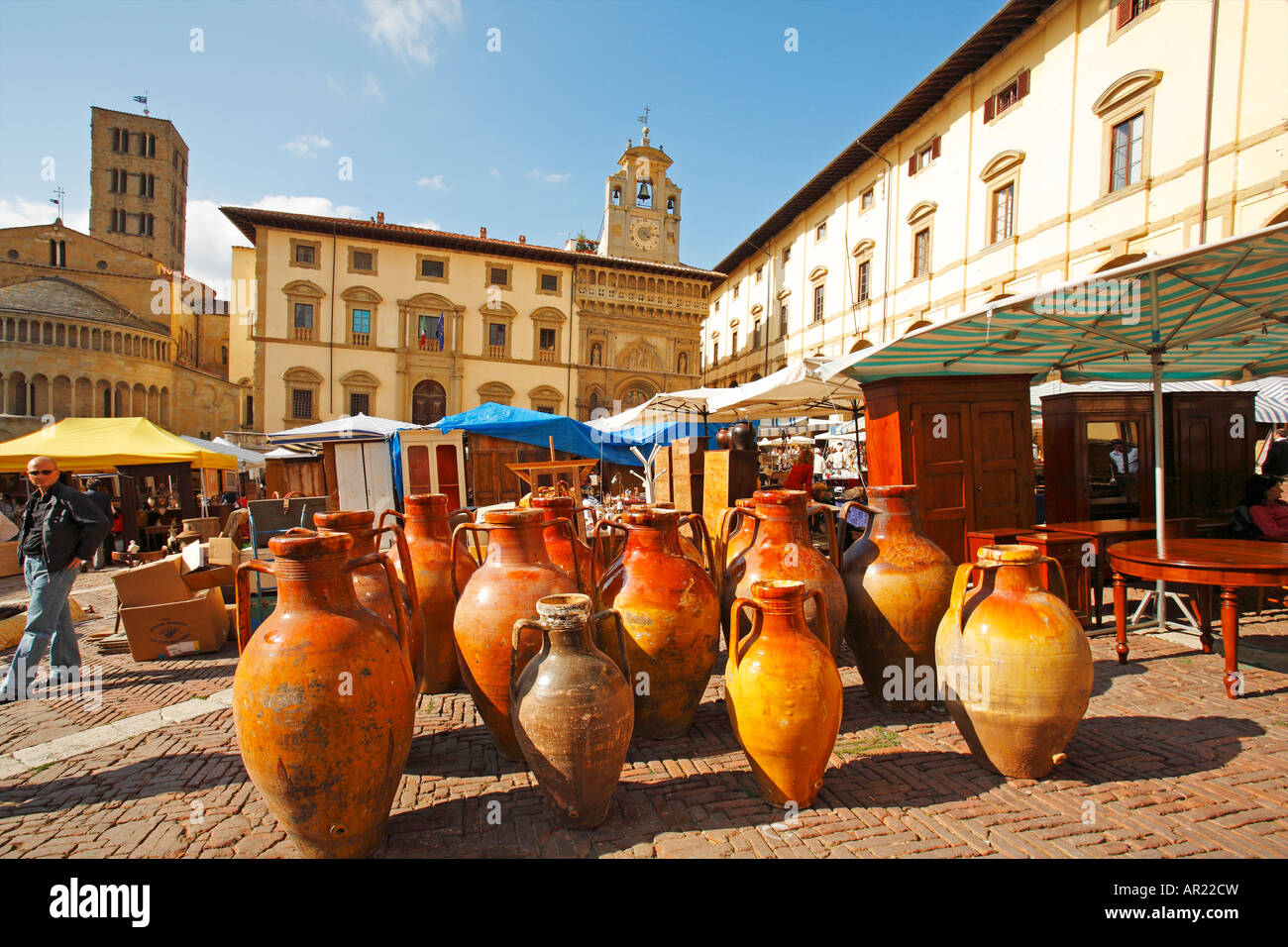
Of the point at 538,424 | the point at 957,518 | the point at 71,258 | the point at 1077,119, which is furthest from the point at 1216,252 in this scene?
the point at 71,258

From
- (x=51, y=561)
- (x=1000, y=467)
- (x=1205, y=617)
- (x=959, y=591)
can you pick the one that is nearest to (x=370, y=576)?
(x=51, y=561)

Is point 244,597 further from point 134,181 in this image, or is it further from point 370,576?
point 134,181

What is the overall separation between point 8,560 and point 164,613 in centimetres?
772

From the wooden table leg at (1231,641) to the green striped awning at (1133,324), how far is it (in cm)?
211

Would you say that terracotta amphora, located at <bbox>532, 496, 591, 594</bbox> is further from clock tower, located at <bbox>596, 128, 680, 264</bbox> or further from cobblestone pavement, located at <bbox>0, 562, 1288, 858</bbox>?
clock tower, located at <bbox>596, 128, 680, 264</bbox>

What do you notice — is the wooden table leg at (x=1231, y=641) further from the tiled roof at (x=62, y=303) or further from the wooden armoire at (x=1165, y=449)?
the tiled roof at (x=62, y=303)

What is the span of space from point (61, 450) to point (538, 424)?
327 inches

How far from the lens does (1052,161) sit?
49.7ft

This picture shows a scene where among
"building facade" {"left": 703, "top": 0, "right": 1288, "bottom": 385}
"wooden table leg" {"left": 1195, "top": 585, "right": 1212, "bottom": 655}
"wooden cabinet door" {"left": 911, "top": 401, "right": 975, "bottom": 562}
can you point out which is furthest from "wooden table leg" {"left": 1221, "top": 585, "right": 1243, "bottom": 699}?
"building facade" {"left": 703, "top": 0, "right": 1288, "bottom": 385}

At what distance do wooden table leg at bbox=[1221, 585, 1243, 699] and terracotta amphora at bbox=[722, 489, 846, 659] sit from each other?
8.64 feet

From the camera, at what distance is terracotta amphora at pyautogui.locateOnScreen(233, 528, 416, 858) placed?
2338 millimetres

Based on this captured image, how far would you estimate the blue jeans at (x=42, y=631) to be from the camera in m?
4.55

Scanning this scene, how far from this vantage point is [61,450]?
10414mm
